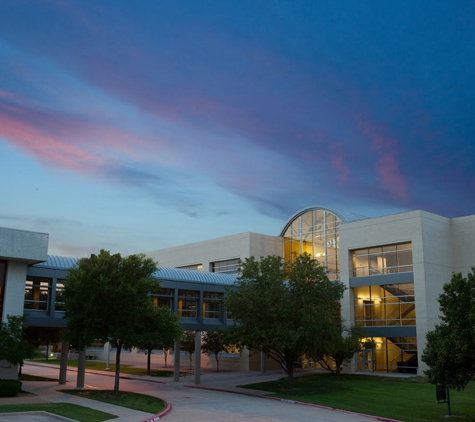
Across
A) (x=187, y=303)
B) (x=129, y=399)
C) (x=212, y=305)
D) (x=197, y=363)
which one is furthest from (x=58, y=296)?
(x=212, y=305)

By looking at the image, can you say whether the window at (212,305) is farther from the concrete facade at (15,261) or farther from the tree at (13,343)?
the tree at (13,343)

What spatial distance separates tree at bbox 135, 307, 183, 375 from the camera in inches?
1152

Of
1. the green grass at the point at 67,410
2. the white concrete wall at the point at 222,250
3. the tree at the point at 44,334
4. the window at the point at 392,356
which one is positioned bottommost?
the green grass at the point at 67,410

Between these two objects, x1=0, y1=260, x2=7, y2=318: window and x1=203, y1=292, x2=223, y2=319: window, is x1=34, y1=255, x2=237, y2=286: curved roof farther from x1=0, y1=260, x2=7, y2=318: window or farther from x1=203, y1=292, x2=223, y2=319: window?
x1=0, y1=260, x2=7, y2=318: window

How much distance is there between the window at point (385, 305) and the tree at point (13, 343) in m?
29.7

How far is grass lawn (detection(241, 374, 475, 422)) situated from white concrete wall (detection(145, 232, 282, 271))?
17265mm

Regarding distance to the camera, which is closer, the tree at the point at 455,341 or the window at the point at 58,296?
the tree at the point at 455,341

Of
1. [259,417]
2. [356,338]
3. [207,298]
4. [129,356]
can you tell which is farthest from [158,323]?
[129,356]

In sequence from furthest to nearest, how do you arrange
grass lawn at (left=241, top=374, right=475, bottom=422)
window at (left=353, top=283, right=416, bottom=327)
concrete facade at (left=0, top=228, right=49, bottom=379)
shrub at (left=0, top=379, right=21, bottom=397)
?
window at (left=353, top=283, right=416, bottom=327), concrete facade at (left=0, top=228, right=49, bottom=379), shrub at (left=0, top=379, right=21, bottom=397), grass lawn at (left=241, top=374, right=475, bottom=422)

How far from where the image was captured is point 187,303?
132ft

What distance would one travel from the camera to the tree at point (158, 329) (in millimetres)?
29266

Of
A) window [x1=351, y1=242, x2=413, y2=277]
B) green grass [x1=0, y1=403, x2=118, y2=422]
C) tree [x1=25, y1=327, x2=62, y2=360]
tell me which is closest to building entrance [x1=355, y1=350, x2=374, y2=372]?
window [x1=351, y1=242, x2=413, y2=277]

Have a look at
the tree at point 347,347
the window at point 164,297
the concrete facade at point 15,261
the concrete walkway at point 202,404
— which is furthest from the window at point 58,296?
the tree at point 347,347

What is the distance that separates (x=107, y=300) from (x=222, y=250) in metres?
32.0
